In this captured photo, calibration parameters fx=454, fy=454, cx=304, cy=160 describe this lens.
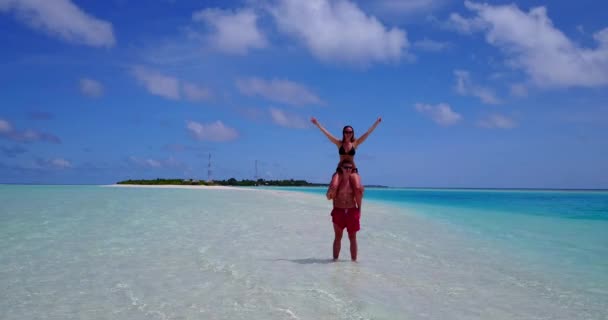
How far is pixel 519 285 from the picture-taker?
6246 millimetres

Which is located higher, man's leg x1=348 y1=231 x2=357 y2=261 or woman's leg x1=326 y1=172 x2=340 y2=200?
woman's leg x1=326 y1=172 x2=340 y2=200

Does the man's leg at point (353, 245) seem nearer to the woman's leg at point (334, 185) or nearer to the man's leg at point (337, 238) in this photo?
the man's leg at point (337, 238)

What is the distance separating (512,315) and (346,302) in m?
1.71

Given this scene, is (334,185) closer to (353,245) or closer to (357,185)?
(357,185)

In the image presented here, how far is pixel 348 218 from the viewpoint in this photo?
7.09 meters

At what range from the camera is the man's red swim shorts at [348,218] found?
7051 millimetres

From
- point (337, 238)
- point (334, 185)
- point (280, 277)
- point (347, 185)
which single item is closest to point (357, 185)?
point (347, 185)

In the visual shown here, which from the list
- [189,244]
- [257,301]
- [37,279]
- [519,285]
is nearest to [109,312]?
[257,301]

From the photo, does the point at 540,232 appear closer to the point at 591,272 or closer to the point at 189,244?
the point at 591,272

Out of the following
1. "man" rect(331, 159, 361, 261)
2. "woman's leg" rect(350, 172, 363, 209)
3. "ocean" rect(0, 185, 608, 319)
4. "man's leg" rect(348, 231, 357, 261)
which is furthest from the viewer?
"man's leg" rect(348, 231, 357, 261)

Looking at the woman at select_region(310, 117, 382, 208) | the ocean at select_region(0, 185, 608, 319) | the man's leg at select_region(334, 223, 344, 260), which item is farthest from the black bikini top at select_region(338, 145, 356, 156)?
the ocean at select_region(0, 185, 608, 319)

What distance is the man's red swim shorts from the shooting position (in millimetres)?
7051

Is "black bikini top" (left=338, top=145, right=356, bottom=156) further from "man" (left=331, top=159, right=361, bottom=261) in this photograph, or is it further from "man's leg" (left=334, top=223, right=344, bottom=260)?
"man's leg" (left=334, top=223, right=344, bottom=260)

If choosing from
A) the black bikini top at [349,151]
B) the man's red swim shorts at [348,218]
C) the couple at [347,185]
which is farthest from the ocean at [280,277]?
the black bikini top at [349,151]
